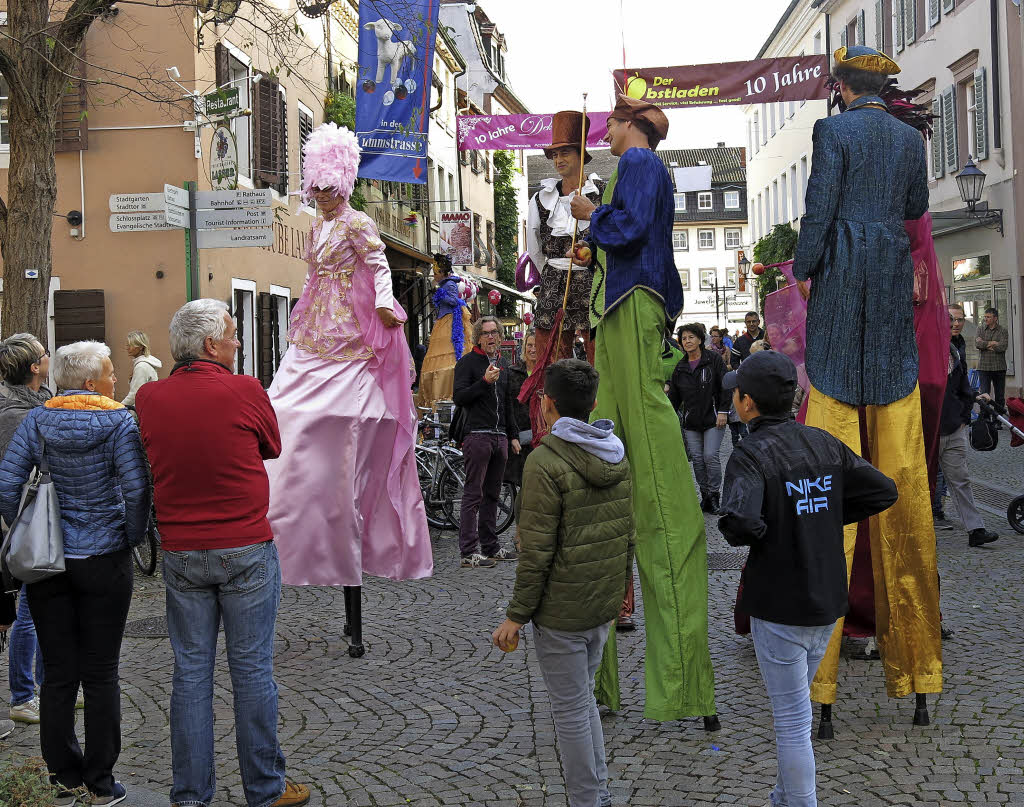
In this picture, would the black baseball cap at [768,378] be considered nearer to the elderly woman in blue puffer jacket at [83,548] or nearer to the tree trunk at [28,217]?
the elderly woman in blue puffer jacket at [83,548]

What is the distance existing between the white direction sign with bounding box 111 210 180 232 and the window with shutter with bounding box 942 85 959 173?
67.8ft

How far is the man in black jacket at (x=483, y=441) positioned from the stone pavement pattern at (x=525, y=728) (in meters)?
2.39

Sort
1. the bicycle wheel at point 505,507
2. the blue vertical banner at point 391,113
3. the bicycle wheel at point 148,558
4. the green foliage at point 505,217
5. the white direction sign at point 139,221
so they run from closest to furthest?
the bicycle wheel at point 148,558, the bicycle wheel at point 505,507, the white direction sign at point 139,221, the blue vertical banner at point 391,113, the green foliage at point 505,217

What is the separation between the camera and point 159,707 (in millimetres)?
5488

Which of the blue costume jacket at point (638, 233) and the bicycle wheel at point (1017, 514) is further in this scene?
the bicycle wheel at point (1017, 514)

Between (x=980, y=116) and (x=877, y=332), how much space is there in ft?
73.5

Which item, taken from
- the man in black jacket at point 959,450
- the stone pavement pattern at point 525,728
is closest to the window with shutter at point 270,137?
the man in black jacket at point 959,450

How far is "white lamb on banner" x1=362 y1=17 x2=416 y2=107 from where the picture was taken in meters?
15.6

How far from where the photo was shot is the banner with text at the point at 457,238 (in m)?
25.6

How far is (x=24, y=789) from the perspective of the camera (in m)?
3.22

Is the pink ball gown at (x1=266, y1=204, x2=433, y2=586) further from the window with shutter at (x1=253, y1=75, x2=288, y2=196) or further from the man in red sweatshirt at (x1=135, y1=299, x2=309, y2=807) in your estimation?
the window with shutter at (x1=253, y1=75, x2=288, y2=196)

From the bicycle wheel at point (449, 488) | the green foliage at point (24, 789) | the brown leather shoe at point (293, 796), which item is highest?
the bicycle wheel at point (449, 488)

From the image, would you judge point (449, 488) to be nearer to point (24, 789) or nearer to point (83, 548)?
point (83, 548)

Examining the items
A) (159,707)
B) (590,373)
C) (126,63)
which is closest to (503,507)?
(159,707)
